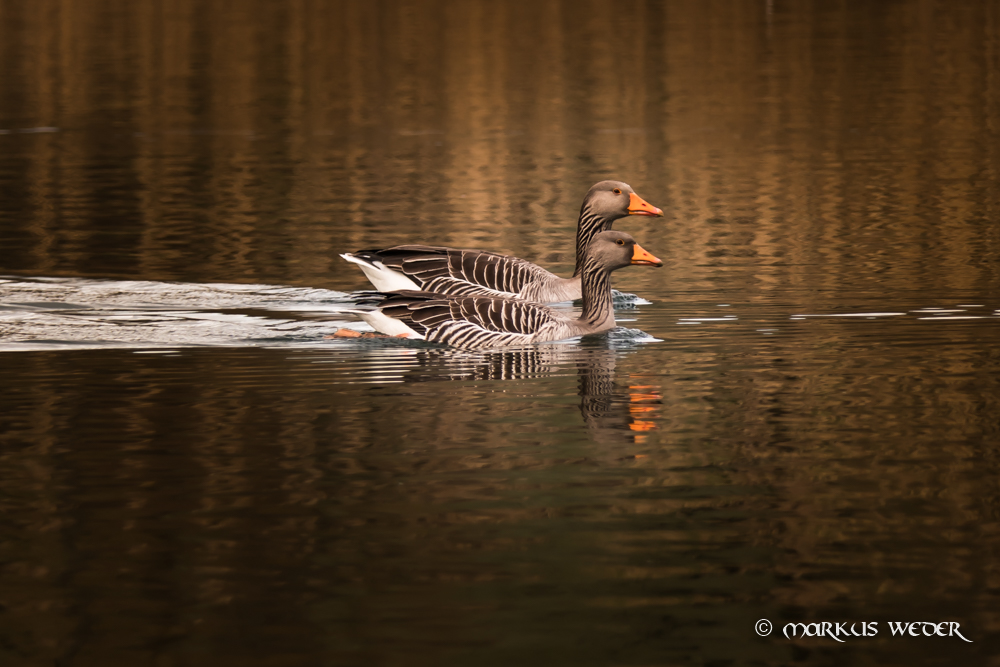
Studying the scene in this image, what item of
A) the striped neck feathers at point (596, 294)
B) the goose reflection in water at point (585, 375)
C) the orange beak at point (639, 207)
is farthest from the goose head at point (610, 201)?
the goose reflection in water at point (585, 375)

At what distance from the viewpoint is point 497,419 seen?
524 inches

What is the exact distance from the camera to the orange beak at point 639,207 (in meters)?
20.8

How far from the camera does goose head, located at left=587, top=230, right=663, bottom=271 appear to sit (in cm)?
1828

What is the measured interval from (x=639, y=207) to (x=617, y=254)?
Result: 280 cm

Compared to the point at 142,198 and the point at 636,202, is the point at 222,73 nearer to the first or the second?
the point at 142,198

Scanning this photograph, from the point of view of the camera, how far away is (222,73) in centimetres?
6244

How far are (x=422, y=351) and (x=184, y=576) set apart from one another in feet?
26.8

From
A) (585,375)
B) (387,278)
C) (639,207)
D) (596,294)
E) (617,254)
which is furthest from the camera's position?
(639,207)

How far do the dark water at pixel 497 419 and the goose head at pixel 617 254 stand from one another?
98 centimetres

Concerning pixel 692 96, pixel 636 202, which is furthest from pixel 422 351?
pixel 692 96

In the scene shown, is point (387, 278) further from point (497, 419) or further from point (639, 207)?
point (497, 419)

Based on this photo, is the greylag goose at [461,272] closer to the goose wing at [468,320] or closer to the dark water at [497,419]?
the dark water at [497,419]


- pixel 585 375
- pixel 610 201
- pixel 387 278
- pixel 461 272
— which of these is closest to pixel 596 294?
pixel 585 375

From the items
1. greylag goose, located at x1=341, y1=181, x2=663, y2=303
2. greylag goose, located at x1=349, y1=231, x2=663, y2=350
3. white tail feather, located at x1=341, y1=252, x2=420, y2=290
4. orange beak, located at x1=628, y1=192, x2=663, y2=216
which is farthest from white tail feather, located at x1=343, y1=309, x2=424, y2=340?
orange beak, located at x1=628, y1=192, x2=663, y2=216
